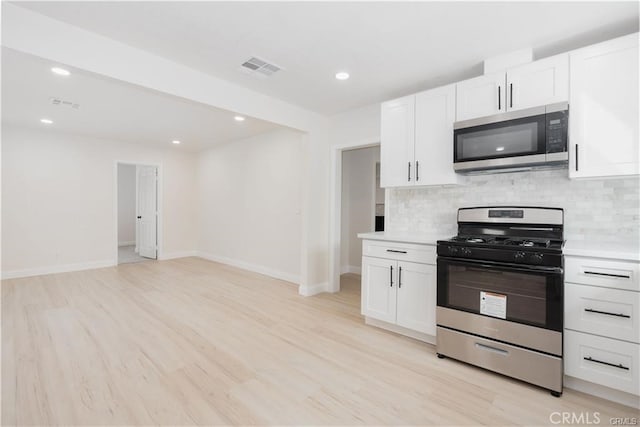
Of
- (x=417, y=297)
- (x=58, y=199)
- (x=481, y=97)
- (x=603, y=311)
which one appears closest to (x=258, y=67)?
(x=481, y=97)

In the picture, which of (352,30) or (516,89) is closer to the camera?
(352,30)

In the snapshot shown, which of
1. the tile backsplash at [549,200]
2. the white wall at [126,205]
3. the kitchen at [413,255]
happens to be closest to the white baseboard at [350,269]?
the kitchen at [413,255]

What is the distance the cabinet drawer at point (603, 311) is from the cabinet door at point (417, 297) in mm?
920

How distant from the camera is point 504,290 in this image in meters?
2.19

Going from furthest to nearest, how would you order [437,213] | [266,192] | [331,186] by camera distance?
1. [266,192]
2. [331,186]
3. [437,213]

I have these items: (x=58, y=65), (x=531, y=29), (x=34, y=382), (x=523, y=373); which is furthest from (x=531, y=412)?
(x=58, y=65)

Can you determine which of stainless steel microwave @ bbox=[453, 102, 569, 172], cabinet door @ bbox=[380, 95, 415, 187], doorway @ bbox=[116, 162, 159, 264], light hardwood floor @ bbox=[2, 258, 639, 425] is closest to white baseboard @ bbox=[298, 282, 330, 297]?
light hardwood floor @ bbox=[2, 258, 639, 425]

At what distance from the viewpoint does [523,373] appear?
2.09 metres

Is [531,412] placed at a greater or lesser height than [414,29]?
lesser

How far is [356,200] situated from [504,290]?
3.64 m

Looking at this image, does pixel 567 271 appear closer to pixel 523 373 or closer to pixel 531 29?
pixel 523 373

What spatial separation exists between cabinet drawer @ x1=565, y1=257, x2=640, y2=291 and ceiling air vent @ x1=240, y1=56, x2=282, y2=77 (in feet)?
9.22

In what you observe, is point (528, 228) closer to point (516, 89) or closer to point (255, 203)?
point (516, 89)

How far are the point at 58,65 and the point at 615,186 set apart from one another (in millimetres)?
4199
